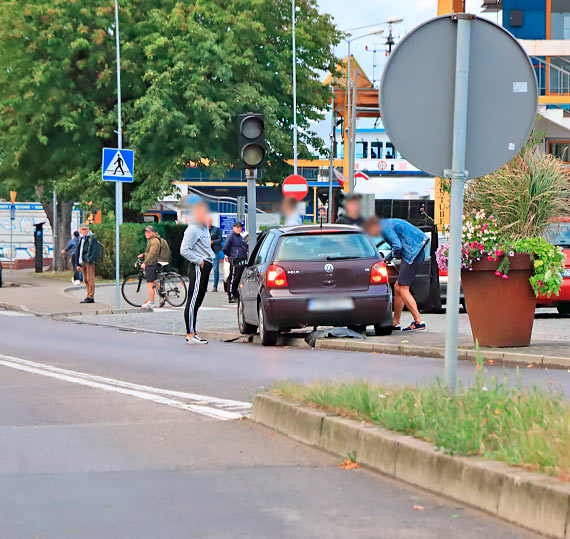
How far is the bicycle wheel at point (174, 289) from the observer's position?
85.8ft

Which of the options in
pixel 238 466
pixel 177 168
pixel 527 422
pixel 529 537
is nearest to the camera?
pixel 529 537

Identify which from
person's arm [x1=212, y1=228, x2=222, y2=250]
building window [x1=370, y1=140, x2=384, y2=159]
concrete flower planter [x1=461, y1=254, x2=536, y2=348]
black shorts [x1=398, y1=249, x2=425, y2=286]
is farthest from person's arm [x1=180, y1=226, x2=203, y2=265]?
building window [x1=370, y1=140, x2=384, y2=159]

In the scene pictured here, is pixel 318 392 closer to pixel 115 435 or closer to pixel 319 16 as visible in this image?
pixel 115 435

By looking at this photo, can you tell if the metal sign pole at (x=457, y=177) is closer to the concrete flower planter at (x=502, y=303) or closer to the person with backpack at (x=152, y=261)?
the concrete flower planter at (x=502, y=303)

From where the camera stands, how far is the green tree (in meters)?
41.3

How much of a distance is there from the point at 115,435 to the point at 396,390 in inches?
72.4

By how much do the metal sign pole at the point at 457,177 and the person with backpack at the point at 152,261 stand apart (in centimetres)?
1782

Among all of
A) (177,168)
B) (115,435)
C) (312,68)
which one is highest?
(312,68)

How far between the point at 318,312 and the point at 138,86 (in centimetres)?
2881

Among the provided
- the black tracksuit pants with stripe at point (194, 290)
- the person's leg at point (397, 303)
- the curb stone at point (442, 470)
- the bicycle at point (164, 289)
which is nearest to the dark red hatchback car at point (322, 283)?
the black tracksuit pants with stripe at point (194, 290)

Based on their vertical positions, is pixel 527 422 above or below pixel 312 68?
below

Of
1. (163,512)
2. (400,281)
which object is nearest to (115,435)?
(163,512)

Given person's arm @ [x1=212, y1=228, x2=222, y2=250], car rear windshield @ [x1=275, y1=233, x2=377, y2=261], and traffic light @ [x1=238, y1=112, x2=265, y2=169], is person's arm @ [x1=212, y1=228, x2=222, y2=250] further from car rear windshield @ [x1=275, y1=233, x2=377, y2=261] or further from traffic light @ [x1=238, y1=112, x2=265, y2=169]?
car rear windshield @ [x1=275, y1=233, x2=377, y2=261]

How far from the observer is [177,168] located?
135ft
